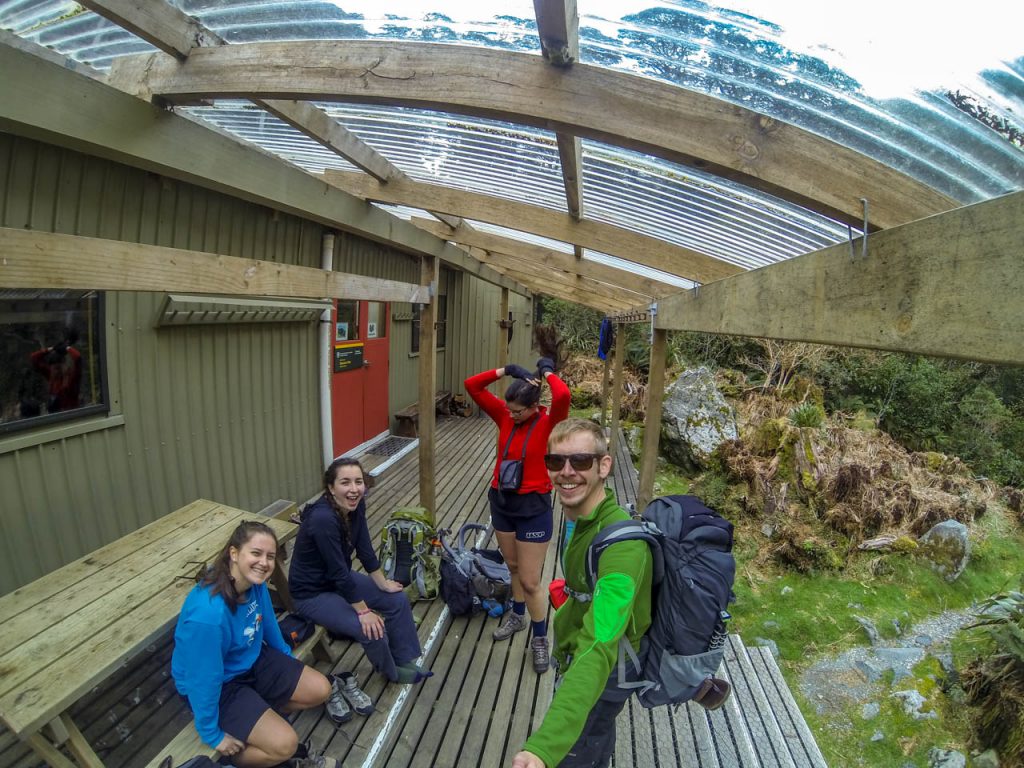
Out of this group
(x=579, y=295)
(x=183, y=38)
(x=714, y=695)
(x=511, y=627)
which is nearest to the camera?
(x=714, y=695)

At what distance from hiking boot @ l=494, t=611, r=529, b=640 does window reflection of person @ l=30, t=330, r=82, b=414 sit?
3.02 metres

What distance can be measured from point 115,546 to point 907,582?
27.8 ft

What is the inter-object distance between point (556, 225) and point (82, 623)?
3.29m

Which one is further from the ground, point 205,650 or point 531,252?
point 531,252

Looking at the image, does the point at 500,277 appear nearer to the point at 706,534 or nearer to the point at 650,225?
the point at 650,225

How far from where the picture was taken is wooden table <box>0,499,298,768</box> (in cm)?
174

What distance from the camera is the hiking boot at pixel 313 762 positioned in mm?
2176

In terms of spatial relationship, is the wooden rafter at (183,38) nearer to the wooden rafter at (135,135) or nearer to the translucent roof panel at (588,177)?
the translucent roof panel at (588,177)

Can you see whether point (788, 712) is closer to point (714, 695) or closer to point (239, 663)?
point (714, 695)

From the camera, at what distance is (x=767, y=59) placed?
1.36 meters

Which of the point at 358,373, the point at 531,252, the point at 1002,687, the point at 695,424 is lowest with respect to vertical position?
the point at 1002,687

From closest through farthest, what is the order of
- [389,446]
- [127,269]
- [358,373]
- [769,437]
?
1. [127,269]
2. [358,373]
3. [389,446]
4. [769,437]

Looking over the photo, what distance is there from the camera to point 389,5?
168cm

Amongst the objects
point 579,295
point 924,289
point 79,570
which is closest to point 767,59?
point 924,289
